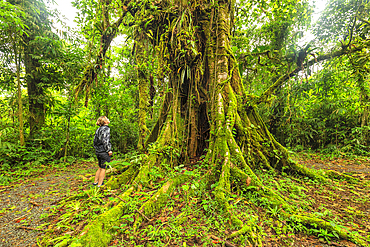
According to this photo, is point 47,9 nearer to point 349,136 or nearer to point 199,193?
point 199,193

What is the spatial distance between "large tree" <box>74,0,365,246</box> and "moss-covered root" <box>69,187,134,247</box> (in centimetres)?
61

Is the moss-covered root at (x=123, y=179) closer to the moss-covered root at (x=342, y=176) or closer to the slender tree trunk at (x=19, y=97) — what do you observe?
the moss-covered root at (x=342, y=176)

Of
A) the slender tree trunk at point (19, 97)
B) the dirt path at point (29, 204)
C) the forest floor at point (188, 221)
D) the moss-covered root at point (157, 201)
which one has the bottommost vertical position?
the dirt path at point (29, 204)

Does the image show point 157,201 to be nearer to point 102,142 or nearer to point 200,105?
point 102,142

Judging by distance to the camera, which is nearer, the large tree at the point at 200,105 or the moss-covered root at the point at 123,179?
the large tree at the point at 200,105

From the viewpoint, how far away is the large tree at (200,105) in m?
3.11

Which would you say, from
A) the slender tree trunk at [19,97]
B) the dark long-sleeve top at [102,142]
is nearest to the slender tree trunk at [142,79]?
the dark long-sleeve top at [102,142]

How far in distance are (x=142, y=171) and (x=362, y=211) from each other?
3777 millimetres

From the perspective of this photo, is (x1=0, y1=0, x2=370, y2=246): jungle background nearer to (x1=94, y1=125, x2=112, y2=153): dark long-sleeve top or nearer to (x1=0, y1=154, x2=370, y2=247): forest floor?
(x1=94, y1=125, x2=112, y2=153): dark long-sleeve top

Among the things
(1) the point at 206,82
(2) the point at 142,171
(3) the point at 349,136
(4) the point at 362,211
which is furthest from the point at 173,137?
(3) the point at 349,136

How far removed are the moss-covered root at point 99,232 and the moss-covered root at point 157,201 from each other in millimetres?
295

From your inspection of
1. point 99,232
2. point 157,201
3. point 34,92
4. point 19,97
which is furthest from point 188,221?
point 34,92

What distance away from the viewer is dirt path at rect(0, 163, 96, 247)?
6.98ft

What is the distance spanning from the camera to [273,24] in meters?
6.88
